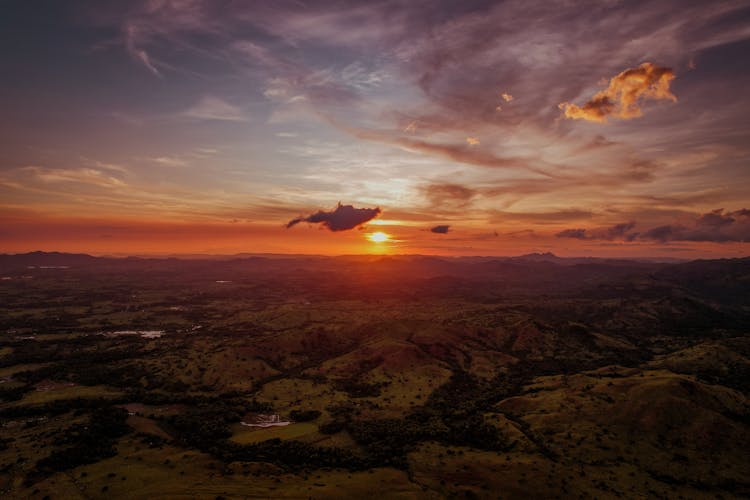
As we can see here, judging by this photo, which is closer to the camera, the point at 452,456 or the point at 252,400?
the point at 452,456

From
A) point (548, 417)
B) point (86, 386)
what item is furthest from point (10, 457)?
point (548, 417)

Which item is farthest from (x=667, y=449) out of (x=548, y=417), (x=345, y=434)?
(x=345, y=434)

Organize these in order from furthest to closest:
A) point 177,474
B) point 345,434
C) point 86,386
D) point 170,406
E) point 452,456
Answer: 1. point 86,386
2. point 170,406
3. point 345,434
4. point 452,456
5. point 177,474

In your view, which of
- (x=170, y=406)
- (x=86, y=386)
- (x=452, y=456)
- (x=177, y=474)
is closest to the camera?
(x=177, y=474)

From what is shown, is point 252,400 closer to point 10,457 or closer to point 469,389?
point 10,457

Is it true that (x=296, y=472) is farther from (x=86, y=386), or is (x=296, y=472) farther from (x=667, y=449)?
(x=86, y=386)

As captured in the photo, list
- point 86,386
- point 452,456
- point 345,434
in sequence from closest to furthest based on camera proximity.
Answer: point 452,456
point 345,434
point 86,386

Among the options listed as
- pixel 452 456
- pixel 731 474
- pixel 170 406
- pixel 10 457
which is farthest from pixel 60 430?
pixel 731 474

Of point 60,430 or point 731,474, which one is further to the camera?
point 60,430

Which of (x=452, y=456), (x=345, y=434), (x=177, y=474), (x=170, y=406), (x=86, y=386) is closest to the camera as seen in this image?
(x=177, y=474)
